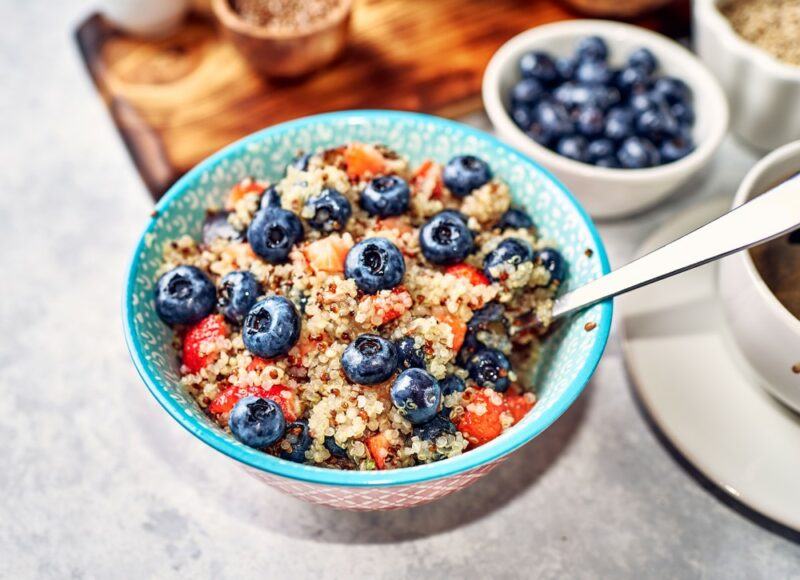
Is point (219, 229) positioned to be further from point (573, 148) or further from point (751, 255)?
point (751, 255)

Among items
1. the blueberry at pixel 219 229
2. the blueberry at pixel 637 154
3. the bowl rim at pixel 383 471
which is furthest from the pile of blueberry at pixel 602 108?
the blueberry at pixel 219 229

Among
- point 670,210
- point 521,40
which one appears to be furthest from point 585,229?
point 521,40

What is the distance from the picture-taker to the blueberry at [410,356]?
3.03 ft

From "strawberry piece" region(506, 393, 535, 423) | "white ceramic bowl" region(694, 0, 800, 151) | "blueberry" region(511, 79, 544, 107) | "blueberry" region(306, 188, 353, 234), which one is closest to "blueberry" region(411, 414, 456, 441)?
"strawberry piece" region(506, 393, 535, 423)

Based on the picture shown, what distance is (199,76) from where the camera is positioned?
169 cm

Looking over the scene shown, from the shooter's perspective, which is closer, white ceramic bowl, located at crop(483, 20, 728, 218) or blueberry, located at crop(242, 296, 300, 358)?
blueberry, located at crop(242, 296, 300, 358)

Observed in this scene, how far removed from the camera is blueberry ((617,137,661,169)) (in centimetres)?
138

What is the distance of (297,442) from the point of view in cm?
89

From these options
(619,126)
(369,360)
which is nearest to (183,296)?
(369,360)

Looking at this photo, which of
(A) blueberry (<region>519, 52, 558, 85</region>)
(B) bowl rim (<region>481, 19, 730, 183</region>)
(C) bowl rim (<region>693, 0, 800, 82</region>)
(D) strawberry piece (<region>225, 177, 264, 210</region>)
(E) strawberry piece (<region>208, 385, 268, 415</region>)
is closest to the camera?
(E) strawberry piece (<region>208, 385, 268, 415</region>)

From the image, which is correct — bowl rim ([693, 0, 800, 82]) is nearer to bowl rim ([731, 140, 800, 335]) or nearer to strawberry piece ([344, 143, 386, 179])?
bowl rim ([731, 140, 800, 335])

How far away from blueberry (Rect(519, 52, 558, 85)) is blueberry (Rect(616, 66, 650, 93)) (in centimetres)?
15

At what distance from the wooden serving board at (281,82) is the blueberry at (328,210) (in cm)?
58

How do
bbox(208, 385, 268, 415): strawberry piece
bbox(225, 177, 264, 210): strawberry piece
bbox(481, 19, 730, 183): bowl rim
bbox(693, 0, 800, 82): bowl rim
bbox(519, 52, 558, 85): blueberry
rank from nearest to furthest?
bbox(208, 385, 268, 415): strawberry piece
bbox(225, 177, 264, 210): strawberry piece
bbox(481, 19, 730, 183): bowl rim
bbox(693, 0, 800, 82): bowl rim
bbox(519, 52, 558, 85): blueberry
